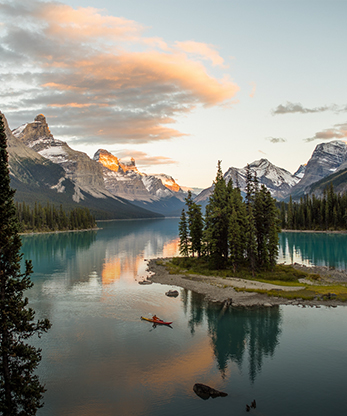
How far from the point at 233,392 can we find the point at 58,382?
638 inches

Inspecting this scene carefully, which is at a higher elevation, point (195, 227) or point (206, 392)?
point (195, 227)

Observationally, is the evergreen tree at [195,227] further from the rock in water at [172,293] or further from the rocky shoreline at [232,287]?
the rock in water at [172,293]

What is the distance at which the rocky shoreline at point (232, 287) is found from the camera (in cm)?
5396

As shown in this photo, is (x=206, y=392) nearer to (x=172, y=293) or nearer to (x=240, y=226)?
(x=172, y=293)

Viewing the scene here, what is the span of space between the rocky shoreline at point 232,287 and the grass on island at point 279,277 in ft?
Answer: 4.32

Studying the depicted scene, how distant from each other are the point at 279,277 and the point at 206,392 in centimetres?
4523

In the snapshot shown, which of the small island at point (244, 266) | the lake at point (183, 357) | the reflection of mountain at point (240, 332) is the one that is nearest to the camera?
the lake at point (183, 357)

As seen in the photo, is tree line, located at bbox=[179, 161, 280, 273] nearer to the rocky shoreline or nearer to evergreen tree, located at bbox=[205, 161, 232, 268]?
evergreen tree, located at bbox=[205, 161, 232, 268]

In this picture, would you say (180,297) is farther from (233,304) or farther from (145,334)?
(145,334)

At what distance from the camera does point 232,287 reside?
63.7 m

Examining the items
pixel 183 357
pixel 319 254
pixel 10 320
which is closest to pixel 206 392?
pixel 183 357

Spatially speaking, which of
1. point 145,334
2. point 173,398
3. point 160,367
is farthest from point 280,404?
point 145,334

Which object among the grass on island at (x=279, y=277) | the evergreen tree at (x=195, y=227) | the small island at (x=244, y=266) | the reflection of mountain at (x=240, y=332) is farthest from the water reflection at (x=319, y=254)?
the reflection of mountain at (x=240, y=332)

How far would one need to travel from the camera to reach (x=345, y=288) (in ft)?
200
